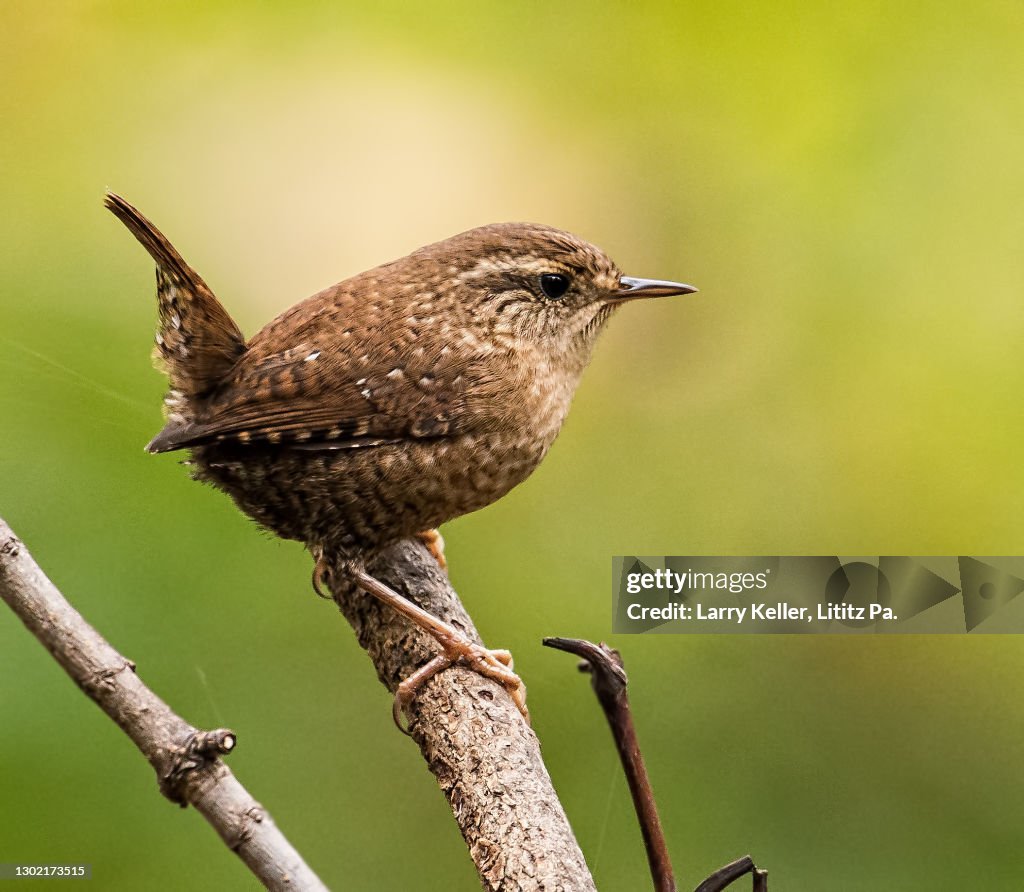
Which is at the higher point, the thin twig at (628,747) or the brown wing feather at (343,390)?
the brown wing feather at (343,390)

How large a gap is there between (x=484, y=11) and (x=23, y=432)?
1.61 meters

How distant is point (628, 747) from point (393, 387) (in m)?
1.03

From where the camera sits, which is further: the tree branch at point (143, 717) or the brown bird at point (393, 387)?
the brown bird at point (393, 387)

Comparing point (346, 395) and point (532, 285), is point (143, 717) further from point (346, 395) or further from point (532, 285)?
point (532, 285)

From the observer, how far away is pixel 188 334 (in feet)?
6.73

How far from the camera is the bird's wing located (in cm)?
198

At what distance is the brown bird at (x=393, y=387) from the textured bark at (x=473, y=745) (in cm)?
6

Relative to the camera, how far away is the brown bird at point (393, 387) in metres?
1.99

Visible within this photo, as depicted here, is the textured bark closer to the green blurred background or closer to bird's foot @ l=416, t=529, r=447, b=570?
bird's foot @ l=416, t=529, r=447, b=570

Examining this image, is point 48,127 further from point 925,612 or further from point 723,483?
point 925,612

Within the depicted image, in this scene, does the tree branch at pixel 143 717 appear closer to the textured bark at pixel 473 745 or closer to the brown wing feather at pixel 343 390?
the textured bark at pixel 473 745

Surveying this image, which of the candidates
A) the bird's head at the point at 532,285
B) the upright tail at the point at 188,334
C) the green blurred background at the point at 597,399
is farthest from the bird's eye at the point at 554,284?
the green blurred background at the point at 597,399

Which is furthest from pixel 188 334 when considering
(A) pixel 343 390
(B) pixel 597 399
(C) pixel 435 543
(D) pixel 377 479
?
(B) pixel 597 399

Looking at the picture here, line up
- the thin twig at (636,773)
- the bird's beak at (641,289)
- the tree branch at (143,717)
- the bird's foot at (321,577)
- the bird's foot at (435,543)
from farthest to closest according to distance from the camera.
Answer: the bird's foot at (435,543) < the bird's foot at (321,577) < the bird's beak at (641,289) < the tree branch at (143,717) < the thin twig at (636,773)
